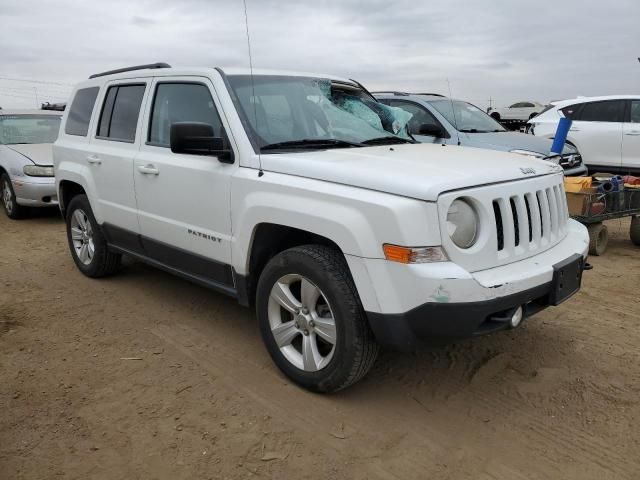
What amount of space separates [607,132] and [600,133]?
116 millimetres

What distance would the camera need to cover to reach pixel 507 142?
7770 mm

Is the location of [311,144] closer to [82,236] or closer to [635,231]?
[82,236]

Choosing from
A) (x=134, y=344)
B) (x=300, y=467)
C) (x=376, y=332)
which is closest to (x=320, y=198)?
(x=376, y=332)

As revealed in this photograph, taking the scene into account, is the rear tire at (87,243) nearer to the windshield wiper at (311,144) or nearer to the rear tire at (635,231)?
the windshield wiper at (311,144)

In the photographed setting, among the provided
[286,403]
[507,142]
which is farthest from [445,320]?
[507,142]

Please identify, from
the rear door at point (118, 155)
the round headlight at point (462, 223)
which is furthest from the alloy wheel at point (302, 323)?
the rear door at point (118, 155)

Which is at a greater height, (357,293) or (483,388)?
(357,293)

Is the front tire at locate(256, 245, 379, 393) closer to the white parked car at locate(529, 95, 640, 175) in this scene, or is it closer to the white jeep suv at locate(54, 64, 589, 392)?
the white jeep suv at locate(54, 64, 589, 392)

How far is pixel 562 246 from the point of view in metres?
3.29

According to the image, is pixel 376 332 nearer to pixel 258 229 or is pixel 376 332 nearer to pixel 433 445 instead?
pixel 433 445

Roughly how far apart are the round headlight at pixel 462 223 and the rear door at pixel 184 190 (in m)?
1.41

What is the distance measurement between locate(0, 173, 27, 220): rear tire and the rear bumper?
7566 millimetres

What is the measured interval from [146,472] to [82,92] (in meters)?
3.98

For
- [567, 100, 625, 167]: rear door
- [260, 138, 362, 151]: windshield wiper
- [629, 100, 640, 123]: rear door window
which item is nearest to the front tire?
[260, 138, 362, 151]: windshield wiper
